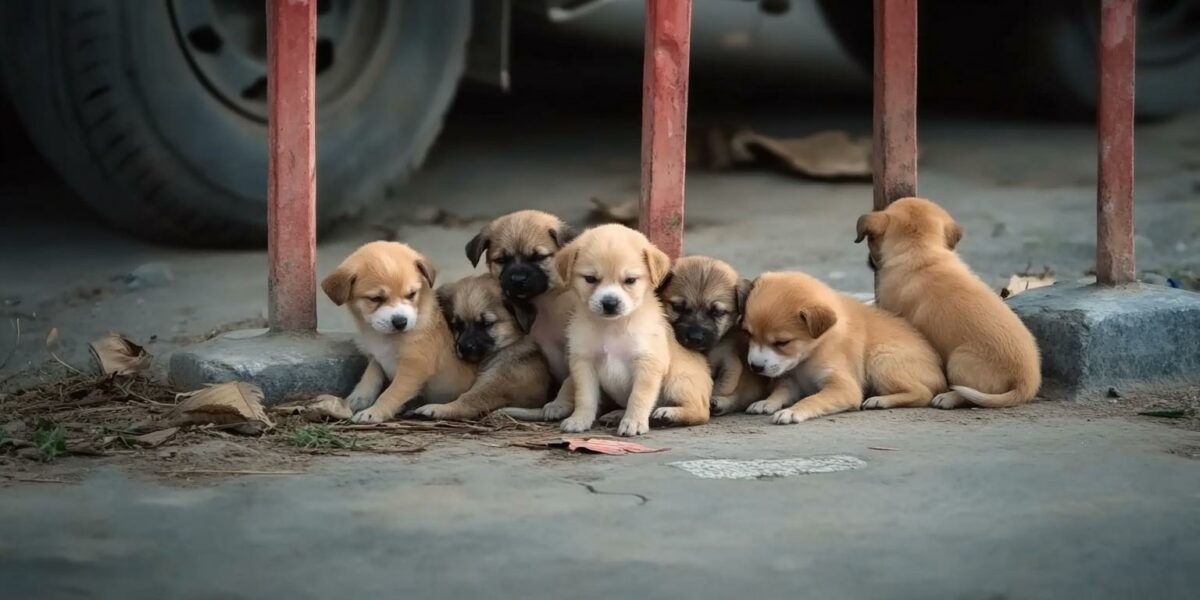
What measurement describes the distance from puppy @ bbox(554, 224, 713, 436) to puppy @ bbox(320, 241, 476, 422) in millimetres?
525

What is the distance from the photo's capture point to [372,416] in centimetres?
553

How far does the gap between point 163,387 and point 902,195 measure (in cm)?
291

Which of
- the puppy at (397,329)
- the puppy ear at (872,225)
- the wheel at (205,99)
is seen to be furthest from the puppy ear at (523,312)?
the wheel at (205,99)

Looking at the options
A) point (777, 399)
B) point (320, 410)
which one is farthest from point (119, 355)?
point (777, 399)

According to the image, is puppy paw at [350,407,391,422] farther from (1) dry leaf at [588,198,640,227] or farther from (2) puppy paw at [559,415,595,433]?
(1) dry leaf at [588,198,640,227]

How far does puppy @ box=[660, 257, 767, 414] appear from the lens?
5730 millimetres

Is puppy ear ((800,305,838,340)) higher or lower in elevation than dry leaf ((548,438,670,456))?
higher

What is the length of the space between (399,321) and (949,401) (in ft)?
6.28

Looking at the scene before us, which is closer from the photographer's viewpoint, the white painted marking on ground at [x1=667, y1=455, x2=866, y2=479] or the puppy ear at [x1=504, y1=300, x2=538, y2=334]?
the white painted marking on ground at [x1=667, y1=455, x2=866, y2=479]

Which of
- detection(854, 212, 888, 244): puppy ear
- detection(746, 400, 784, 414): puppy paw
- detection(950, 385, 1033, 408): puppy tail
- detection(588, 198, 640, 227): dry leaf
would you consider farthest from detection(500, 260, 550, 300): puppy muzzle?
detection(588, 198, 640, 227): dry leaf

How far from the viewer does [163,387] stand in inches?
233

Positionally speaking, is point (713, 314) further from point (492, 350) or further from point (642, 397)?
point (492, 350)

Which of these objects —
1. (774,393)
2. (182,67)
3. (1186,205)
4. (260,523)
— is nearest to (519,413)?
(774,393)

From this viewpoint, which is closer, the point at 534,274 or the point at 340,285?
the point at 340,285
